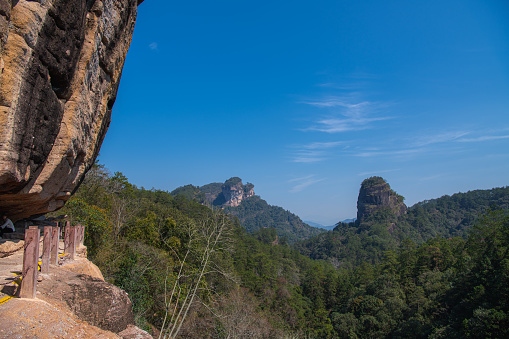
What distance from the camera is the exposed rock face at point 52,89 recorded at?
3.46 m

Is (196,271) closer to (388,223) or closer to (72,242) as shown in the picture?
(72,242)

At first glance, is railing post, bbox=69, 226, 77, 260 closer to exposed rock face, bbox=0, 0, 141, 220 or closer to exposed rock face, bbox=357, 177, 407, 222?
exposed rock face, bbox=0, 0, 141, 220

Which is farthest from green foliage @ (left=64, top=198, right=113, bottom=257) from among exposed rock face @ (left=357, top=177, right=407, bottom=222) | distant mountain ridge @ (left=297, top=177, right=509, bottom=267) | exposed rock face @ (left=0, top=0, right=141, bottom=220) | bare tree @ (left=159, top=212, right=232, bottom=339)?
exposed rock face @ (left=357, top=177, right=407, bottom=222)

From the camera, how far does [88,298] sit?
449cm

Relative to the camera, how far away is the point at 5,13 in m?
3.26

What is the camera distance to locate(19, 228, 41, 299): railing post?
141 inches

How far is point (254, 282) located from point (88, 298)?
32.6 meters

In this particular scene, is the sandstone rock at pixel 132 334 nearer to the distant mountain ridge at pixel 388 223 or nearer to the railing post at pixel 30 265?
the railing post at pixel 30 265

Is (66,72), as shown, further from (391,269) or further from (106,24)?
(391,269)

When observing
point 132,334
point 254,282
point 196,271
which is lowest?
point 254,282

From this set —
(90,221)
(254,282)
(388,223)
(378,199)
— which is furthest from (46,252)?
(378,199)

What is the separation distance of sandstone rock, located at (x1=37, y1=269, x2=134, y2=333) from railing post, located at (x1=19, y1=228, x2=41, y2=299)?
0.32 metres

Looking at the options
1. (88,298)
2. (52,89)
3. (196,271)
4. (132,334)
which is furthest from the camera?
(196,271)

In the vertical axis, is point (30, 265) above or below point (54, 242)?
below
